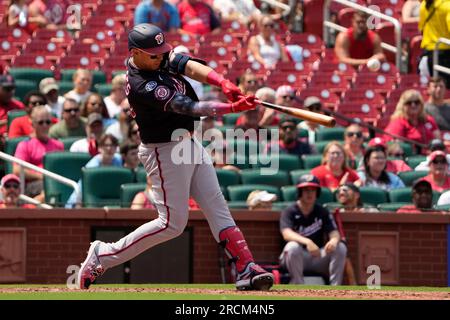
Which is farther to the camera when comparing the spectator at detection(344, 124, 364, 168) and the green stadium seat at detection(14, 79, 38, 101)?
the green stadium seat at detection(14, 79, 38, 101)

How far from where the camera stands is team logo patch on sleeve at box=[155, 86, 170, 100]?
867 cm

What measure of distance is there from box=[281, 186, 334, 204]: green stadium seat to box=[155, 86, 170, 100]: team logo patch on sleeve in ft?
13.9

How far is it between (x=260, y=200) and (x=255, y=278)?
10.9 ft

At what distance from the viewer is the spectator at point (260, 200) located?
12258 mm

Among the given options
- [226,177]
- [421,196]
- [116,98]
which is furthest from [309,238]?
[116,98]

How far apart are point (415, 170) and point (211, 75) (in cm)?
533

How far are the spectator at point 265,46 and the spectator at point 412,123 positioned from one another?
6.32 ft

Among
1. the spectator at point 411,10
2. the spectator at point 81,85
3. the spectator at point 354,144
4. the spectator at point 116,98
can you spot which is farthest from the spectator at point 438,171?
the spectator at point 411,10

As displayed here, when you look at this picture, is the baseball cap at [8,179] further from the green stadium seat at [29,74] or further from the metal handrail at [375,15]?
the metal handrail at [375,15]

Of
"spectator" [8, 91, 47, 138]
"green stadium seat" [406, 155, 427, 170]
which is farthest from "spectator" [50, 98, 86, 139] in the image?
"green stadium seat" [406, 155, 427, 170]

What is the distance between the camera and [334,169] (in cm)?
1312

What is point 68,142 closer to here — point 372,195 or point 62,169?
point 62,169

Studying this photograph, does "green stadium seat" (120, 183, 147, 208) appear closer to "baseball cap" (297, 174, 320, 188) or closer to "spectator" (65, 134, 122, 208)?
"spectator" (65, 134, 122, 208)
